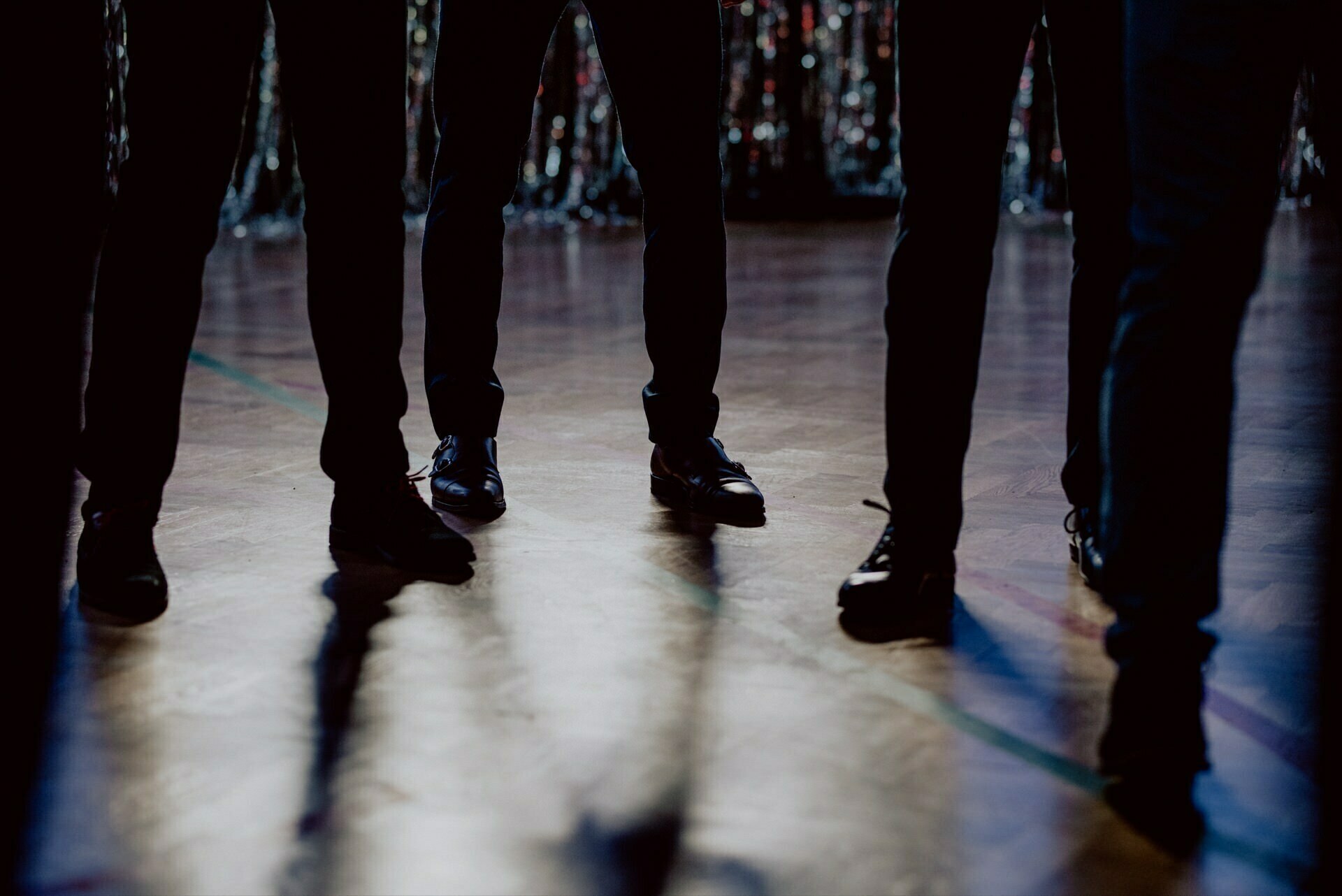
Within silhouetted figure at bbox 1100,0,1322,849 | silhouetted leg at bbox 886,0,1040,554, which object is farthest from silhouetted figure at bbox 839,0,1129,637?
silhouetted figure at bbox 1100,0,1322,849

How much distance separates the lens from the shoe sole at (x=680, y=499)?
2.00 meters

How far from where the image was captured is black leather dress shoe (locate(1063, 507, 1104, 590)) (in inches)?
66.1

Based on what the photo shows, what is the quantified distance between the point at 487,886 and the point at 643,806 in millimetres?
162

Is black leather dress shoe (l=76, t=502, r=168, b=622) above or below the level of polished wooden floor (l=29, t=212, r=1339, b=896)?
above

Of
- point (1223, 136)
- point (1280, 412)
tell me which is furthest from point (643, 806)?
point (1280, 412)

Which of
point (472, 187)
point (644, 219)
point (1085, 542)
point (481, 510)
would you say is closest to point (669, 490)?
point (481, 510)

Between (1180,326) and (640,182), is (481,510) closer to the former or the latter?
(640,182)

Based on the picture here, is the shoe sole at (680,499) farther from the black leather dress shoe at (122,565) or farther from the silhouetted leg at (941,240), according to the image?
the black leather dress shoe at (122,565)

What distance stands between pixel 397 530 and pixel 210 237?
38cm

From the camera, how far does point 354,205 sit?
175 cm

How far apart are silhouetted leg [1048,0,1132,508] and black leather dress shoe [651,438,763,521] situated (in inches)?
16.4

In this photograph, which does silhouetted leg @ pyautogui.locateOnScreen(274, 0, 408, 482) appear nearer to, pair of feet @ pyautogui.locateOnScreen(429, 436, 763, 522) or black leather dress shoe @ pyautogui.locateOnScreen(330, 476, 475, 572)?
black leather dress shoe @ pyautogui.locateOnScreen(330, 476, 475, 572)

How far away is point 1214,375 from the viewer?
3.95ft

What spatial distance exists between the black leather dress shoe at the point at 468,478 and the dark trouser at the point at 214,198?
27cm
